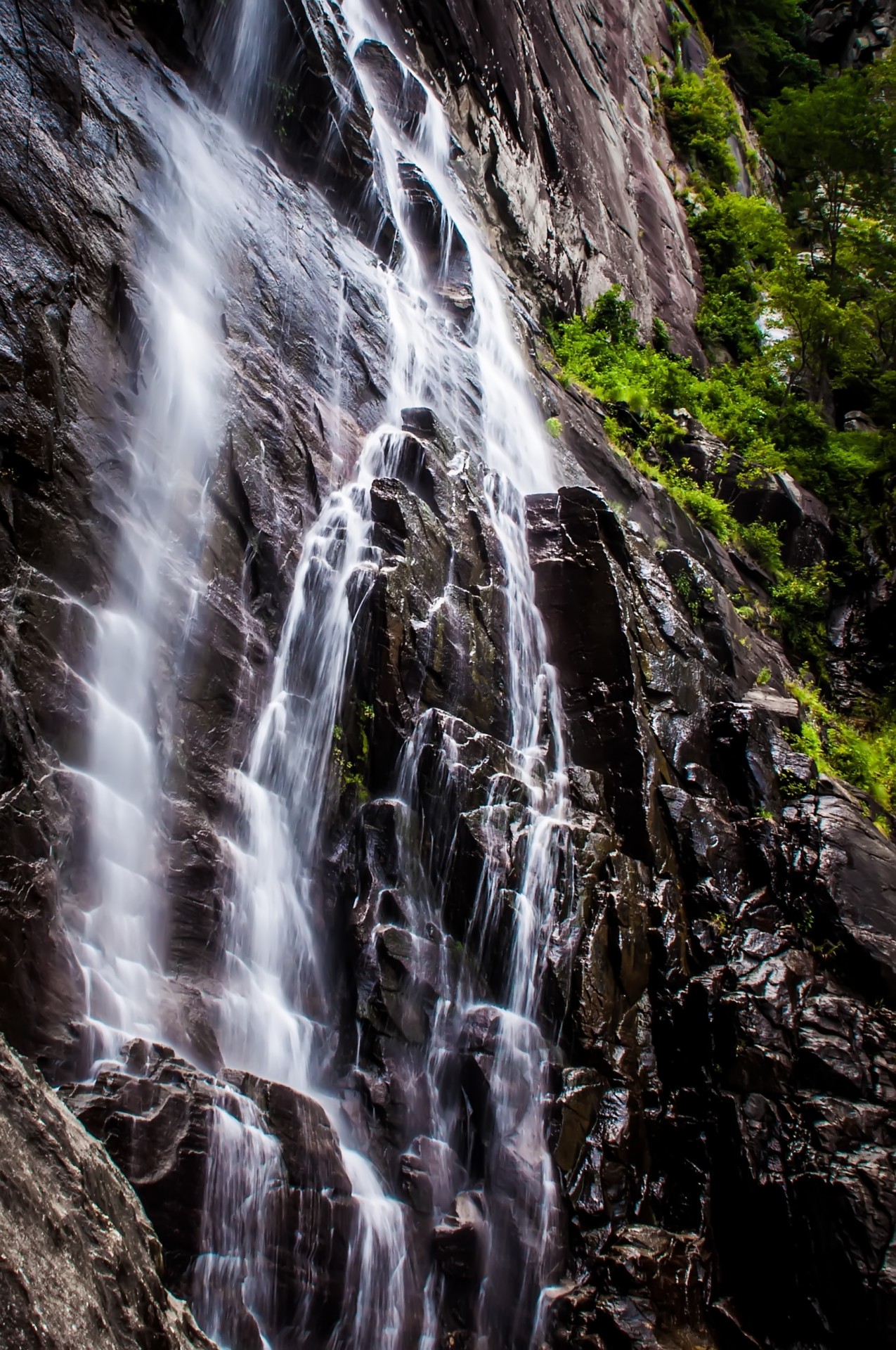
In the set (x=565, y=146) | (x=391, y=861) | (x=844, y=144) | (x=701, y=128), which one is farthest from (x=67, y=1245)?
(x=701, y=128)

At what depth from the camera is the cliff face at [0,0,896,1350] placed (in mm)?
5203

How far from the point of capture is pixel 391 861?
711cm

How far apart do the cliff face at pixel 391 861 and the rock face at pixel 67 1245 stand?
2cm

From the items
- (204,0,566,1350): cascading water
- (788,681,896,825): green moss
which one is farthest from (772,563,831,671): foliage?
(204,0,566,1350): cascading water

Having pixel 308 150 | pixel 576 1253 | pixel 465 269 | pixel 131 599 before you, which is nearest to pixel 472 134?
pixel 465 269

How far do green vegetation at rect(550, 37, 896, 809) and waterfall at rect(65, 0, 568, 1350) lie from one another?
6.28 meters

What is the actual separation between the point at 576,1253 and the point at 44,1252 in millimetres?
4924

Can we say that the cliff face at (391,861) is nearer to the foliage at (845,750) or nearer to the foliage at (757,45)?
the foliage at (845,750)

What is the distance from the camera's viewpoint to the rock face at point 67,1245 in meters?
2.39

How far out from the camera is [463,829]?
741 cm

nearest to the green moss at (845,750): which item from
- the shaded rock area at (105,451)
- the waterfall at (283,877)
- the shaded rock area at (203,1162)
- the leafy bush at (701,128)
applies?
the waterfall at (283,877)

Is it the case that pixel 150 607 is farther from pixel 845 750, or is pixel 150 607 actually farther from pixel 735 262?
pixel 735 262

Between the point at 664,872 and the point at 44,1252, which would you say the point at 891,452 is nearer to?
the point at 664,872

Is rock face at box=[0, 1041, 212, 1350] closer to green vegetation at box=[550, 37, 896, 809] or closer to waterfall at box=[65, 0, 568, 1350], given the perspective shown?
waterfall at box=[65, 0, 568, 1350]
